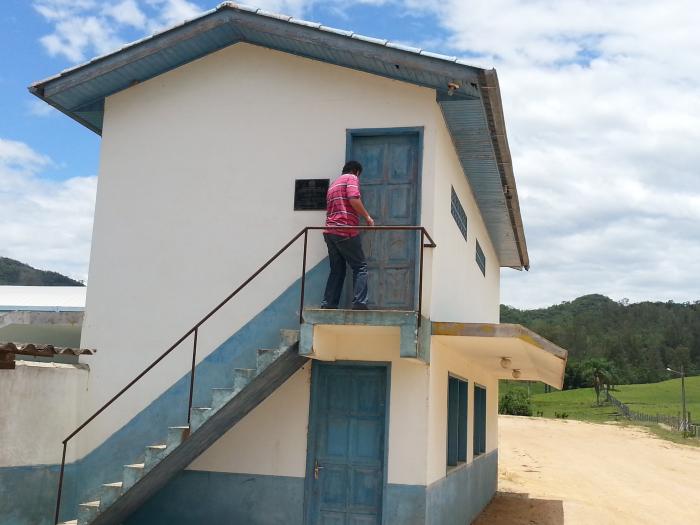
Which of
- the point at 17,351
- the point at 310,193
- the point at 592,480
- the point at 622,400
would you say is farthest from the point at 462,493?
the point at 622,400

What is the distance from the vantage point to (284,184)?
36.1 feet

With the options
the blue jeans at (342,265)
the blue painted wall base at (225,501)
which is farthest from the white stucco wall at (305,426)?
the blue jeans at (342,265)

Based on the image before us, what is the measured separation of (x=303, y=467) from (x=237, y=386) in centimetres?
179

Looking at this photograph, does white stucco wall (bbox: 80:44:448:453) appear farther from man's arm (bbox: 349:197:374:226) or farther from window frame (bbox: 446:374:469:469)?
window frame (bbox: 446:374:469:469)

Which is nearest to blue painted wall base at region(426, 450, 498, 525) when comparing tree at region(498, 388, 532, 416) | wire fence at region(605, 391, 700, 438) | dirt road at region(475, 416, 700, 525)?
dirt road at region(475, 416, 700, 525)

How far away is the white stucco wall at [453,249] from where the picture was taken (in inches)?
423

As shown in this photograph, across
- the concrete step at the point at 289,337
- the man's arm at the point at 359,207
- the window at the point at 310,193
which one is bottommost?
the concrete step at the point at 289,337

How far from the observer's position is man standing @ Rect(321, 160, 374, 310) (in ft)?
31.9

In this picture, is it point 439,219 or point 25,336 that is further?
point 25,336

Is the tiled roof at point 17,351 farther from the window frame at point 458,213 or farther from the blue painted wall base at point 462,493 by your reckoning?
the window frame at point 458,213

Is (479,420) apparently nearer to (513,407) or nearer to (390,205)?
(390,205)

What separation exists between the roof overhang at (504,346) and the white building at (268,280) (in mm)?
51

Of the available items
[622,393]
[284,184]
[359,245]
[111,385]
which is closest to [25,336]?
[111,385]

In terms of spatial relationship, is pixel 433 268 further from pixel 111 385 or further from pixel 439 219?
pixel 111 385
